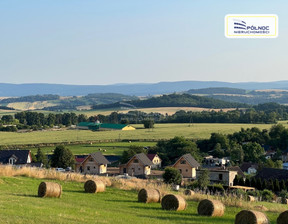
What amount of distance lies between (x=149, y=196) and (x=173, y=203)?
2.00 metres

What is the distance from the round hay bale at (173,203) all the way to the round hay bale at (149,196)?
1.62 metres

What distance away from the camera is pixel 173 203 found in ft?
65.0

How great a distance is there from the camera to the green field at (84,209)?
1579 centimetres

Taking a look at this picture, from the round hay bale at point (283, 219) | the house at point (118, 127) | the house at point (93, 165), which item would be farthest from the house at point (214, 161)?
the round hay bale at point (283, 219)

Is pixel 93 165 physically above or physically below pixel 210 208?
below

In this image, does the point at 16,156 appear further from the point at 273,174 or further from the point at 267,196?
the point at 267,196

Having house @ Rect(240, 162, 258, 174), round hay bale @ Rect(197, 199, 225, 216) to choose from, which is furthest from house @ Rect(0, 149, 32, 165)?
round hay bale @ Rect(197, 199, 225, 216)

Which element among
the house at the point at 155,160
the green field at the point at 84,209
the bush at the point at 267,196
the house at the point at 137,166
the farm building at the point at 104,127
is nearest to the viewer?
the green field at the point at 84,209

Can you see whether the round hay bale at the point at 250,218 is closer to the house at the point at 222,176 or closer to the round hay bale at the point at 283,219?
the round hay bale at the point at 283,219

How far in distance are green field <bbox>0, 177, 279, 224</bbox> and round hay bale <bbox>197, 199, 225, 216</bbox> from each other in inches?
8.5

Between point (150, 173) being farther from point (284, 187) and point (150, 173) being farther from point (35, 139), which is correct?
point (35, 139)

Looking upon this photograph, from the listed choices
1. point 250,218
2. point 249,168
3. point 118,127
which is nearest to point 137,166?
point 249,168

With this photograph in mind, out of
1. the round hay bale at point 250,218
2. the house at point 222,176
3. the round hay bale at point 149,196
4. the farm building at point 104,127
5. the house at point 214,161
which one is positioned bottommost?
the house at point 214,161

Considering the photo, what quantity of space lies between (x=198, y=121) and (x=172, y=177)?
296 feet
